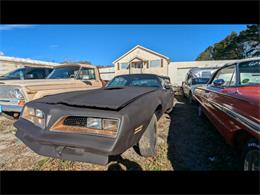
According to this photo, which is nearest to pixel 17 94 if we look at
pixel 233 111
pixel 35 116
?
pixel 35 116

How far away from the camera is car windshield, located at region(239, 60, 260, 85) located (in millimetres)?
2908

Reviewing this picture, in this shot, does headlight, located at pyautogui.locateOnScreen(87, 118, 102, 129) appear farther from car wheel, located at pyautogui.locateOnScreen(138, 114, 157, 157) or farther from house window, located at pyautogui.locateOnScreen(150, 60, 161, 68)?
house window, located at pyautogui.locateOnScreen(150, 60, 161, 68)

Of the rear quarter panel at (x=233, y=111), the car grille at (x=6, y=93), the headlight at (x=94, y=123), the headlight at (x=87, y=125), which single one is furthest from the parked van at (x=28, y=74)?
the rear quarter panel at (x=233, y=111)

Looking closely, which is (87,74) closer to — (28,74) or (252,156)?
(28,74)

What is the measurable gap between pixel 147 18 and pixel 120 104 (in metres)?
2.46

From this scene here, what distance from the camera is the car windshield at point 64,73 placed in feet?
19.2

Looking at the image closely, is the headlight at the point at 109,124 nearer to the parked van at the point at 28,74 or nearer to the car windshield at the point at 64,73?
the car windshield at the point at 64,73

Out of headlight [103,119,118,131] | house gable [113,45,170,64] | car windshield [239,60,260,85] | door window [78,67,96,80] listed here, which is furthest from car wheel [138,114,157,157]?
house gable [113,45,170,64]

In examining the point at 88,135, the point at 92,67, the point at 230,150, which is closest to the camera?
the point at 88,135

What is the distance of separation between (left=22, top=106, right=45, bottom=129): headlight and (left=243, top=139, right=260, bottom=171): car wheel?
2.47 meters

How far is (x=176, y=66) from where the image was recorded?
72.7ft

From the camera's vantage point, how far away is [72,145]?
1.76 metres

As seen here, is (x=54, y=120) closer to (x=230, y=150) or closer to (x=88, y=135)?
(x=88, y=135)

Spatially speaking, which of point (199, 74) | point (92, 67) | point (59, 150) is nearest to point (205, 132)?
point (59, 150)
